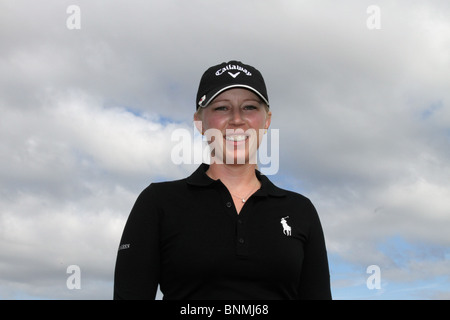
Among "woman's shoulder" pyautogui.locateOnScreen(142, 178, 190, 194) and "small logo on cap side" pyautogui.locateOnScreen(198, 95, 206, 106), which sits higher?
"small logo on cap side" pyautogui.locateOnScreen(198, 95, 206, 106)

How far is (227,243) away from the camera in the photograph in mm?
5160

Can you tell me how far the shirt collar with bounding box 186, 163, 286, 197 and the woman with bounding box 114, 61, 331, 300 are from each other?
0.01 m

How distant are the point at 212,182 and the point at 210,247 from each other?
78 cm

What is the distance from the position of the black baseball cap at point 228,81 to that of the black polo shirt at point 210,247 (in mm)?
861

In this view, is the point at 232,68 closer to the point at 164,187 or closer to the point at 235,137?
the point at 235,137

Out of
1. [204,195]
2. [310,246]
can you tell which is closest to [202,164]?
[204,195]

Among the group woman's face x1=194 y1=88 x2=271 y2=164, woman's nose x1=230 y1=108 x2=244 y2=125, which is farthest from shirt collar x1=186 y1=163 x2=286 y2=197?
woman's nose x1=230 y1=108 x2=244 y2=125

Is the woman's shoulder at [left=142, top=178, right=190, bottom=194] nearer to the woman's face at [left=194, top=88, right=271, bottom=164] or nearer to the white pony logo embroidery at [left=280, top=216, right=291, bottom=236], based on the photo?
the woman's face at [left=194, top=88, right=271, bottom=164]

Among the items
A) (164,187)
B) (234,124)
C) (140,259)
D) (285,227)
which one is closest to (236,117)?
(234,124)

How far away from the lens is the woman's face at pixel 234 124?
5582 mm

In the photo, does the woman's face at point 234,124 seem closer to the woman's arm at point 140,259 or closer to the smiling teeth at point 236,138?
the smiling teeth at point 236,138

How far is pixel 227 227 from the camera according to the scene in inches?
208

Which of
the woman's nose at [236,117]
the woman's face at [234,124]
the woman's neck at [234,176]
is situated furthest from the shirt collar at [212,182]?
the woman's nose at [236,117]

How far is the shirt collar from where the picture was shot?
18.6 feet
